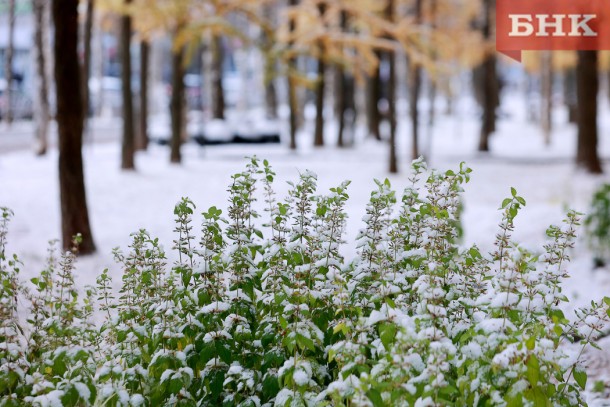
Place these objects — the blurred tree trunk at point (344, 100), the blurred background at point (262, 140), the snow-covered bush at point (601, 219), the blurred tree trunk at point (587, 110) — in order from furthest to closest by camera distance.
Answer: the blurred tree trunk at point (344, 100) → the blurred tree trunk at point (587, 110) → the blurred background at point (262, 140) → the snow-covered bush at point (601, 219)

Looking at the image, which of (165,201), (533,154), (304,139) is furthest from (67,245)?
(304,139)

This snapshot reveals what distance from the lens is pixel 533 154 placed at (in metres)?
24.4

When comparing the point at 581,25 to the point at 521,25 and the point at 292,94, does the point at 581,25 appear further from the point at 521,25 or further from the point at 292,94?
the point at 292,94

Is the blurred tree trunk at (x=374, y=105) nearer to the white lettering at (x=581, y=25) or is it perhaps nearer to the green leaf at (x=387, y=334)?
the white lettering at (x=581, y=25)

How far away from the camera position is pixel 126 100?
16875mm

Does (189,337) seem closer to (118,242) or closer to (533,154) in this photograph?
(118,242)

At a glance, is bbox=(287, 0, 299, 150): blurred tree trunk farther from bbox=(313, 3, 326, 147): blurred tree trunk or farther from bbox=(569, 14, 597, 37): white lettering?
bbox=(569, 14, 597, 37): white lettering

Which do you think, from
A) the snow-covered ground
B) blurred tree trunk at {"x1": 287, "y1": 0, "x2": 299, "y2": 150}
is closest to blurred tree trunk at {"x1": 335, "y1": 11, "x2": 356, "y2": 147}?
the snow-covered ground

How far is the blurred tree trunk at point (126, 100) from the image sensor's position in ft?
54.5

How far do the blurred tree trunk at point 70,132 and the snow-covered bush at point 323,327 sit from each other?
5193mm

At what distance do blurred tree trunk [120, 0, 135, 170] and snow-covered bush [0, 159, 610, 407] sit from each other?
1278cm

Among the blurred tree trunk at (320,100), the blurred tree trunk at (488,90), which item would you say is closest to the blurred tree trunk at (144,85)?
the blurred tree trunk at (320,100)

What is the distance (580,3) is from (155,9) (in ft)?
38.5

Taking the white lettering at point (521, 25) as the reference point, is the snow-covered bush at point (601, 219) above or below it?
below
